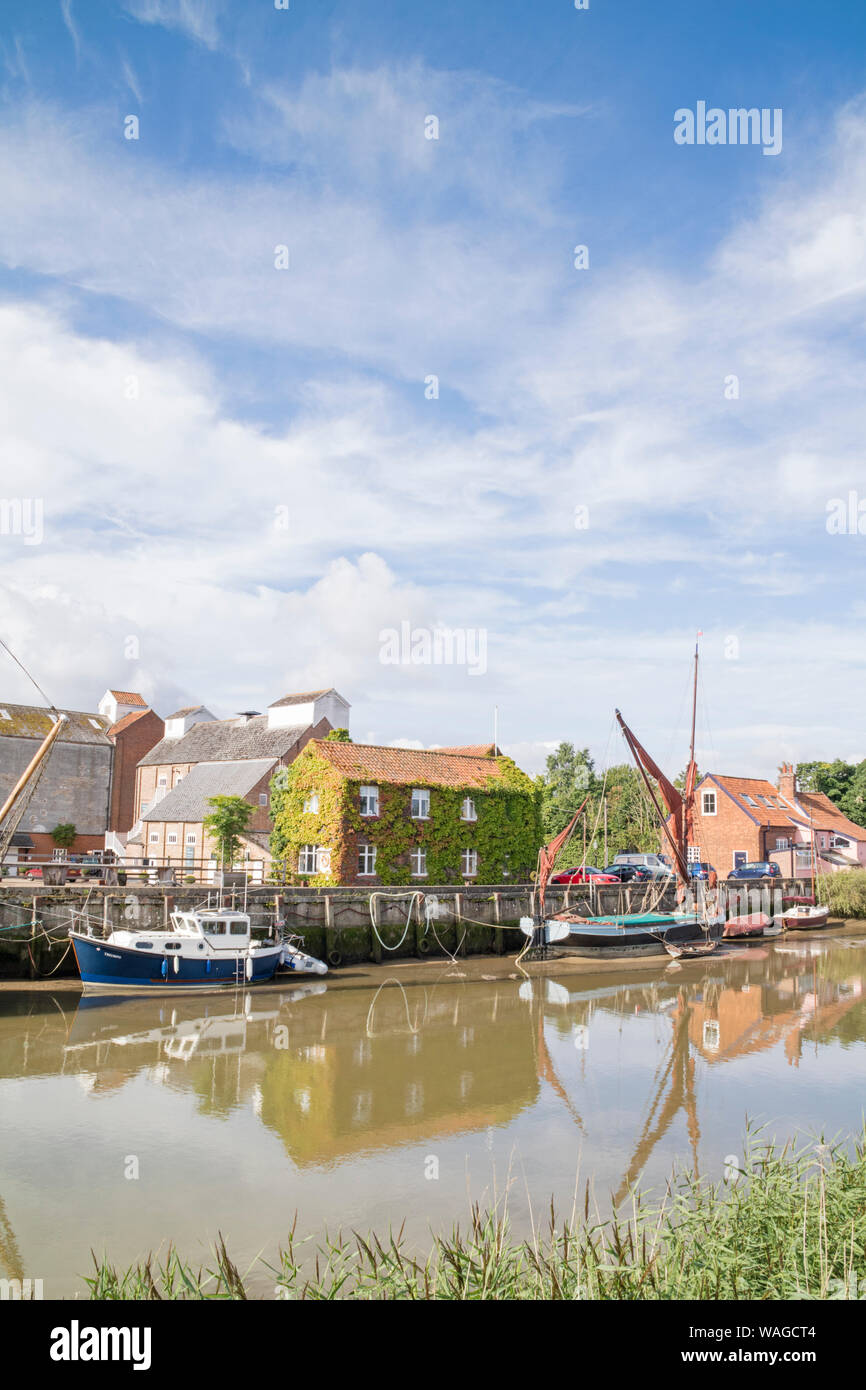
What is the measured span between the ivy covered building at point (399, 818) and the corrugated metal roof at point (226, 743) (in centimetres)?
1303

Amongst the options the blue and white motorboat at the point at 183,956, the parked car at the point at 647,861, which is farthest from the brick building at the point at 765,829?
the blue and white motorboat at the point at 183,956

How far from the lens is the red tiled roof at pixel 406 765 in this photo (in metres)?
40.8

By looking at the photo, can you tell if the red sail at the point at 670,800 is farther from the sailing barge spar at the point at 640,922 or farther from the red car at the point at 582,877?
the red car at the point at 582,877

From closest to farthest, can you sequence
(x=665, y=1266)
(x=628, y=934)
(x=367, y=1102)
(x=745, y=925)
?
(x=665, y=1266), (x=367, y=1102), (x=628, y=934), (x=745, y=925)

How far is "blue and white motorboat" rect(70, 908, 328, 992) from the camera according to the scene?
2734cm

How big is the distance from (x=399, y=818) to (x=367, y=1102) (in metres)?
23.4

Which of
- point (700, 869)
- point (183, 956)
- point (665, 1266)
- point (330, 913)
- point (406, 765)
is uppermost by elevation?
point (406, 765)

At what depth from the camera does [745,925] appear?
155 feet

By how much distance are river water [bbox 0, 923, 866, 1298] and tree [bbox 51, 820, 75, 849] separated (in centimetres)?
3590

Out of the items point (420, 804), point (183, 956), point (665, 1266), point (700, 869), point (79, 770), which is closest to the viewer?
point (665, 1266)

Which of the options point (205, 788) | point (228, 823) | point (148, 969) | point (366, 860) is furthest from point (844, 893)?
point (148, 969)

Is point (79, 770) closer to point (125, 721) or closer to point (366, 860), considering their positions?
point (125, 721)
